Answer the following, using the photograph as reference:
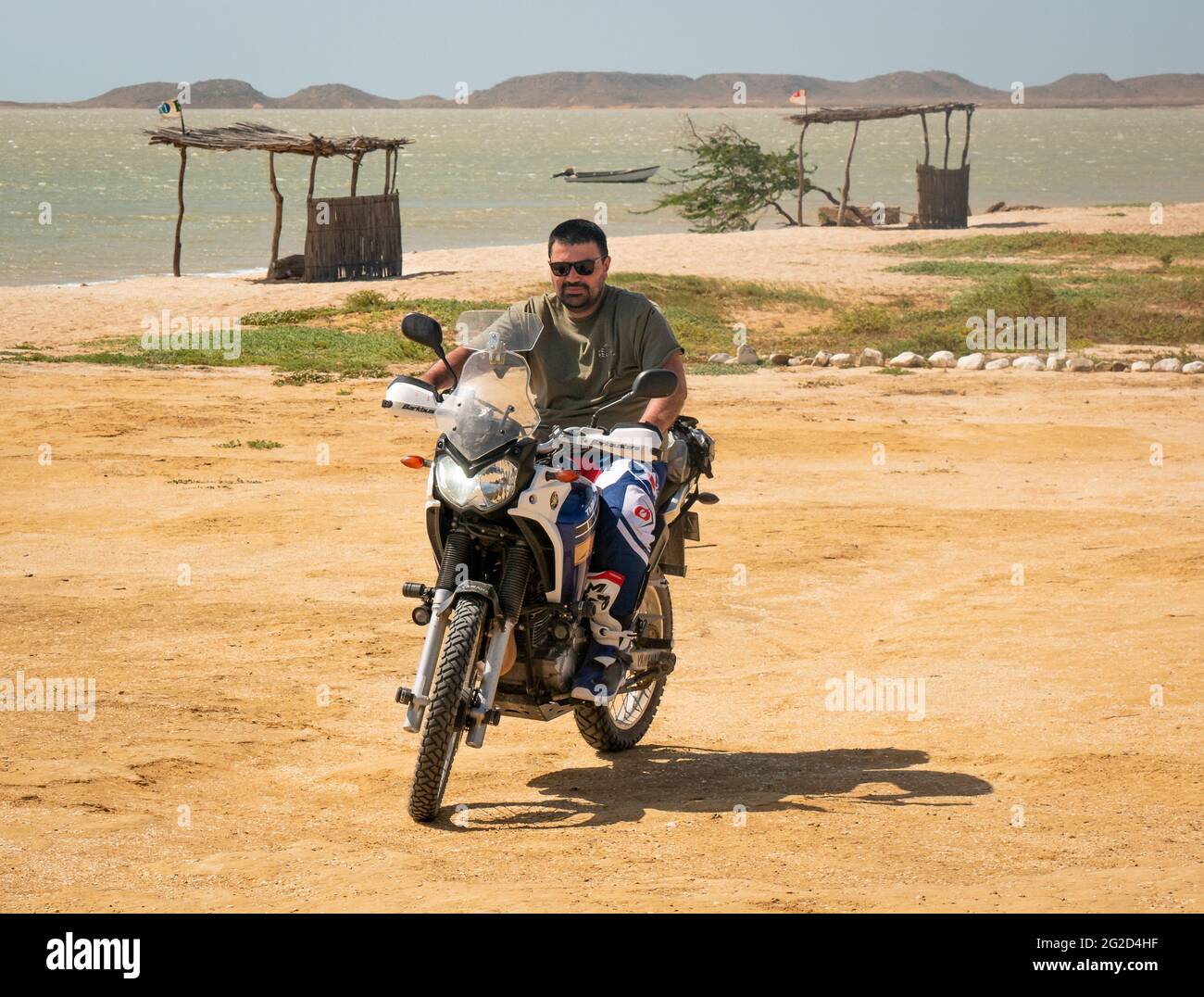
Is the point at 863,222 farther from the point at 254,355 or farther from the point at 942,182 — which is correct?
the point at 254,355

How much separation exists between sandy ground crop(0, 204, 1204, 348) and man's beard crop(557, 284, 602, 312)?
55.7 ft

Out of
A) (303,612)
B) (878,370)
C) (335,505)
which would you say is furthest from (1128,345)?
(303,612)

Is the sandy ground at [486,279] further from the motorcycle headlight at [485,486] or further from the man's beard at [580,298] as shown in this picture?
the motorcycle headlight at [485,486]

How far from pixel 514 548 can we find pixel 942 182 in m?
39.5

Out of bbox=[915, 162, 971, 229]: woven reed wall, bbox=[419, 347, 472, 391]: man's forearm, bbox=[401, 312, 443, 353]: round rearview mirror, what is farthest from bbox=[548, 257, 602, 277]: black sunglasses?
bbox=[915, 162, 971, 229]: woven reed wall

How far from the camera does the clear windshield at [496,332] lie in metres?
5.77

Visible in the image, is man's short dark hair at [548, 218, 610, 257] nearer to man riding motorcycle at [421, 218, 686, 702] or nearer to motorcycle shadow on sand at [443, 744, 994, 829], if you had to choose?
man riding motorcycle at [421, 218, 686, 702]

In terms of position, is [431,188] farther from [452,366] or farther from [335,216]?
[452,366]

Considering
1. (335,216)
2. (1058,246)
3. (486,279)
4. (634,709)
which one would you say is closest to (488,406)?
(634,709)

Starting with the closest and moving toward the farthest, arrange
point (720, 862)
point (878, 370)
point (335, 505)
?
point (720, 862) < point (335, 505) < point (878, 370)

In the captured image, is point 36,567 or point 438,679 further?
point 36,567

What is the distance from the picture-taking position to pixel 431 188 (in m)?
85.6

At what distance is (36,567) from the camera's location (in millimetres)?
9602

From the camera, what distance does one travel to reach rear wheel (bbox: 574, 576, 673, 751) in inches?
255
